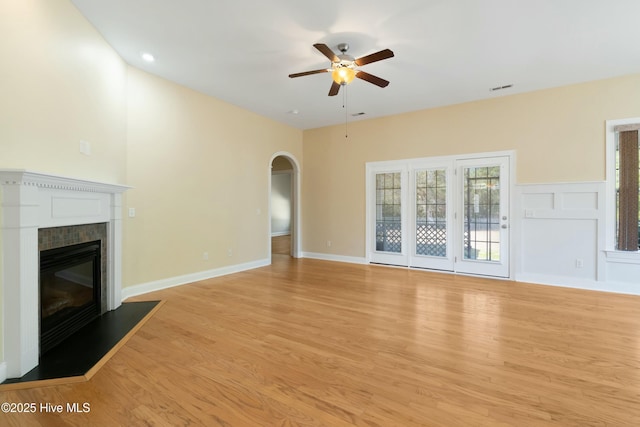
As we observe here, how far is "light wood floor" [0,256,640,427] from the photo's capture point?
1685mm

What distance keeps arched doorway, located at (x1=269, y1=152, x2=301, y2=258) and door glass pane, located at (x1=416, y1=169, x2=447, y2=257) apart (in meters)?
2.89

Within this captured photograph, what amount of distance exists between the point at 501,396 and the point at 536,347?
97cm

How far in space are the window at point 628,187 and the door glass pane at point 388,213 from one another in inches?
128

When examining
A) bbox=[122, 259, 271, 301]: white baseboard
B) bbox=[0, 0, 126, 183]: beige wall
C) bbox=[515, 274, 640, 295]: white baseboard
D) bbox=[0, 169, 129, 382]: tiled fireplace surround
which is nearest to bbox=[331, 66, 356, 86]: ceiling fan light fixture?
bbox=[0, 0, 126, 183]: beige wall

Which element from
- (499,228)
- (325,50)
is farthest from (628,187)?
(325,50)

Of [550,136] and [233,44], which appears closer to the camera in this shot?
[233,44]

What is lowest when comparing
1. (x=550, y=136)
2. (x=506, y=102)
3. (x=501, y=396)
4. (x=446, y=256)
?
(x=501, y=396)

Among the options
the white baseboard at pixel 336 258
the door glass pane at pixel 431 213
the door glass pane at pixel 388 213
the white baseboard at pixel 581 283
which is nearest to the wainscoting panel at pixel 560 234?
the white baseboard at pixel 581 283

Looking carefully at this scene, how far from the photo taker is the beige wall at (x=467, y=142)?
4352mm

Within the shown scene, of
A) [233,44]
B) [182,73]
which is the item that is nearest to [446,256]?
[233,44]

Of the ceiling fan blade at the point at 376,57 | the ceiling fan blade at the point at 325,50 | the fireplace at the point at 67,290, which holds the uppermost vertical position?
the ceiling fan blade at the point at 325,50

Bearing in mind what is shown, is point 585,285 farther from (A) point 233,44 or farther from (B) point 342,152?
(A) point 233,44

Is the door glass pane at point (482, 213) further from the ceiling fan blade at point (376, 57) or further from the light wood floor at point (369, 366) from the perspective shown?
the ceiling fan blade at point (376, 57)

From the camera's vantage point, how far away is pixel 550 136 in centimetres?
463
